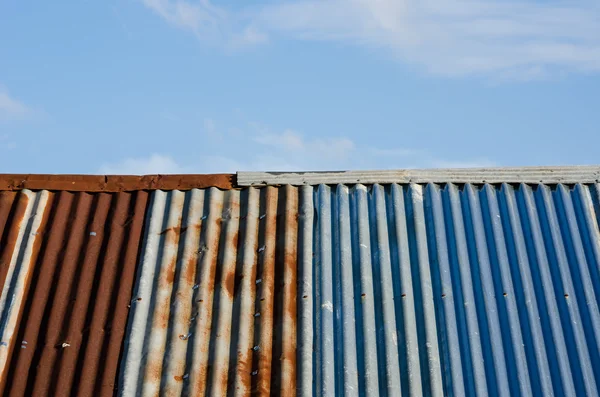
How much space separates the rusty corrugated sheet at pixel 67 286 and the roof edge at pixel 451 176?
1325mm

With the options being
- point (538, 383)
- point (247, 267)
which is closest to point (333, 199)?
point (247, 267)

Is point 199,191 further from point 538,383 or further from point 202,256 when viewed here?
point 538,383

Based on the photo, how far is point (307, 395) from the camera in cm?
509

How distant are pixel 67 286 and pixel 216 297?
4.19 ft

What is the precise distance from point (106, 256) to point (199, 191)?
1074 mm

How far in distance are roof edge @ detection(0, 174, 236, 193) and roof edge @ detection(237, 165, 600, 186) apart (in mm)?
288

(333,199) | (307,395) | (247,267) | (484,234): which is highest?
(333,199)

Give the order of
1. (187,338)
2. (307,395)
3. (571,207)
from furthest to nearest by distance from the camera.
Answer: (571,207) < (187,338) < (307,395)

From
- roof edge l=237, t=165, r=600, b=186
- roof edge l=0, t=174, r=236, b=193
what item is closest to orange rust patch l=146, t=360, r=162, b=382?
roof edge l=0, t=174, r=236, b=193

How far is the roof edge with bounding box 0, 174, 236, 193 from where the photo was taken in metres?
6.61

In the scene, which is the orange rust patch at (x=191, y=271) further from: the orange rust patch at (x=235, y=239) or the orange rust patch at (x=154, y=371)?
the orange rust patch at (x=154, y=371)

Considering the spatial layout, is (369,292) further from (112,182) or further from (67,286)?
(112,182)

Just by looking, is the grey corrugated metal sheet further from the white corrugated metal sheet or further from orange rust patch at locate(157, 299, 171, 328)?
the white corrugated metal sheet

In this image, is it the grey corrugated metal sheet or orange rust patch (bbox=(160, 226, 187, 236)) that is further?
orange rust patch (bbox=(160, 226, 187, 236))
